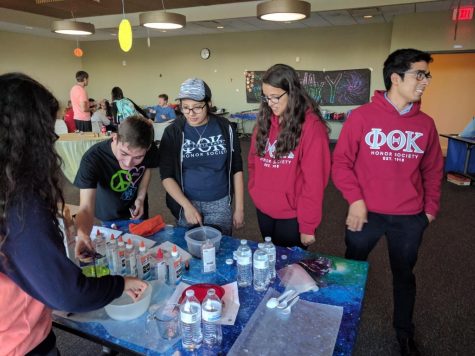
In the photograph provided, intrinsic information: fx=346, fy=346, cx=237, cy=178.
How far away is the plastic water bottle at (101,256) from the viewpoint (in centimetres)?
134

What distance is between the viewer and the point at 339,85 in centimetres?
808

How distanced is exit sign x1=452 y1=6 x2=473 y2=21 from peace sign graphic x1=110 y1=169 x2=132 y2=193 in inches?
250

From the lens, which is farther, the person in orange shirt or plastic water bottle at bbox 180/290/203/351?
the person in orange shirt

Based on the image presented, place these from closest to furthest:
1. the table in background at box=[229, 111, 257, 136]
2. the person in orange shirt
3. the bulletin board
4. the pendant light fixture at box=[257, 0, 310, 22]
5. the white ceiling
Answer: the pendant light fixture at box=[257, 0, 310, 22], the white ceiling, the person in orange shirt, the bulletin board, the table in background at box=[229, 111, 257, 136]

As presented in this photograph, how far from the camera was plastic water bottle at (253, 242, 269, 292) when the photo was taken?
124cm

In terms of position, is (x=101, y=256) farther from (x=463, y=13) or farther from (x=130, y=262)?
(x=463, y=13)

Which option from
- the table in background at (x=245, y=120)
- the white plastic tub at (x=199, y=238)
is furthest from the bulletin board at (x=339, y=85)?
the white plastic tub at (x=199, y=238)

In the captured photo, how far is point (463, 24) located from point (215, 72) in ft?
18.3

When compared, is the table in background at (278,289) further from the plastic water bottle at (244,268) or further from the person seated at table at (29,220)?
the person seated at table at (29,220)

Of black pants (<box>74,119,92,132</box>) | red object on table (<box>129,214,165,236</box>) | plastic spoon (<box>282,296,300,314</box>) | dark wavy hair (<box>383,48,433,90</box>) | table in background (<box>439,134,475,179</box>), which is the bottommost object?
table in background (<box>439,134,475,179</box>)

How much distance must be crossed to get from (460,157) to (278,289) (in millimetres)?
5181

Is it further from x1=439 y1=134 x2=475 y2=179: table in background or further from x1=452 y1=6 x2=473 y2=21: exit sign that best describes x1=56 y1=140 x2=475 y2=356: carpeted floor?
x1=452 y1=6 x2=473 y2=21: exit sign

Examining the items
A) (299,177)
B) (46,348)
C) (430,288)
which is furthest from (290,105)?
(430,288)

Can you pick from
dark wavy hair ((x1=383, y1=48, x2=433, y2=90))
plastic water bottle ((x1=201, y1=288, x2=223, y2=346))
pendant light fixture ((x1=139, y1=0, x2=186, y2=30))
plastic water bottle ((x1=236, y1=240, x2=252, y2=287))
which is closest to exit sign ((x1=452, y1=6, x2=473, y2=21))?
pendant light fixture ((x1=139, y1=0, x2=186, y2=30))
